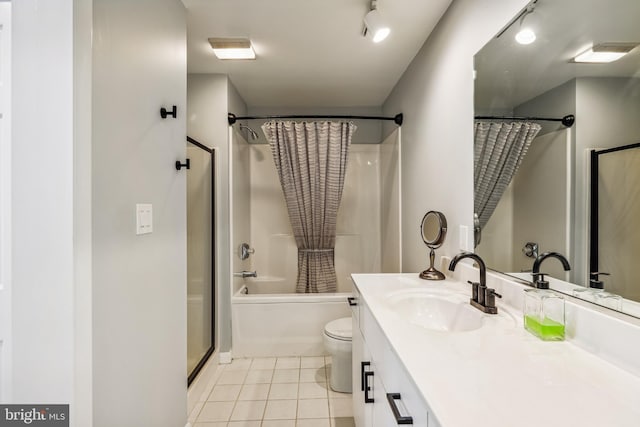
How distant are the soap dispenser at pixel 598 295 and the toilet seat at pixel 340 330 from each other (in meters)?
1.45

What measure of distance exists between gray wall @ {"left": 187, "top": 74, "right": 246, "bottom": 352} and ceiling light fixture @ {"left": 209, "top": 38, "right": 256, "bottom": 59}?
1.19ft

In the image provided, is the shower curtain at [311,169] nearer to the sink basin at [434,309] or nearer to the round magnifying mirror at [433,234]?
the round magnifying mirror at [433,234]

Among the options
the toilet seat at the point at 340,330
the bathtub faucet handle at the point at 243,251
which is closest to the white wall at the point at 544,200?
the toilet seat at the point at 340,330

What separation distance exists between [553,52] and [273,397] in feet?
7.57

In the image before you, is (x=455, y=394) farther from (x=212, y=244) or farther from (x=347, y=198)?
(x=347, y=198)

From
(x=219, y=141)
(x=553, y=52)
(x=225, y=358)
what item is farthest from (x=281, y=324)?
(x=553, y=52)

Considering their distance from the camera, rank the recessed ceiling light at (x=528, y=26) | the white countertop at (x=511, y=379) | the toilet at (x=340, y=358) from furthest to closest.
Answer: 1. the toilet at (x=340, y=358)
2. the recessed ceiling light at (x=528, y=26)
3. the white countertop at (x=511, y=379)

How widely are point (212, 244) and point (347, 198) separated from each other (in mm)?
1574

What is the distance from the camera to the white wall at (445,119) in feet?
5.01

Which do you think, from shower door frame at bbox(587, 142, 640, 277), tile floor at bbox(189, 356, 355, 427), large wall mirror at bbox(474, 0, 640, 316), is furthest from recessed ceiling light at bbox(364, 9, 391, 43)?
tile floor at bbox(189, 356, 355, 427)

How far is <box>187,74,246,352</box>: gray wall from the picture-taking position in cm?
261

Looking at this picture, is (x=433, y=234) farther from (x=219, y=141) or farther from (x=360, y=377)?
(x=219, y=141)

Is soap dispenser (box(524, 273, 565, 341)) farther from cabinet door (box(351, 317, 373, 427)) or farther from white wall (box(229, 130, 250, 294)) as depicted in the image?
white wall (box(229, 130, 250, 294))

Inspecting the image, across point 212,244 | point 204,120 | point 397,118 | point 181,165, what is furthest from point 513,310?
point 204,120
